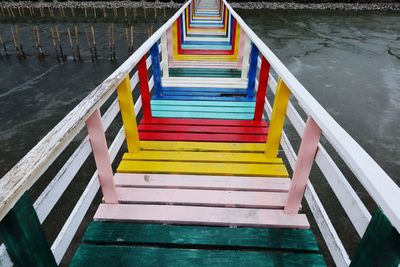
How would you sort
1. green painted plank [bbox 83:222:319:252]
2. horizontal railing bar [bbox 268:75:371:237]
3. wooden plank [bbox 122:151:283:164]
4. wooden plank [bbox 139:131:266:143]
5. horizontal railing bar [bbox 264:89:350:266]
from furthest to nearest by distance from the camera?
1. wooden plank [bbox 139:131:266:143]
2. wooden plank [bbox 122:151:283:164]
3. green painted plank [bbox 83:222:319:252]
4. horizontal railing bar [bbox 264:89:350:266]
5. horizontal railing bar [bbox 268:75:371:237]

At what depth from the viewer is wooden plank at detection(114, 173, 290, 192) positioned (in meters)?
2.92

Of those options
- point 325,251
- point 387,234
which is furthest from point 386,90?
point 387,234

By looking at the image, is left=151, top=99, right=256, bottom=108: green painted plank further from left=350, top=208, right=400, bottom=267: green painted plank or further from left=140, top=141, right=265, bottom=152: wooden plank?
left=350, top=208, right=400, bottom=267: green painted plank

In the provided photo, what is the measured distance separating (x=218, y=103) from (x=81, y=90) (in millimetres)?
9420

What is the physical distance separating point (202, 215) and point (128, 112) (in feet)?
4.36

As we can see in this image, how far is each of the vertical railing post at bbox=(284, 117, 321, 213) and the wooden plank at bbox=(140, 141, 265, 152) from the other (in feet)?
3.77

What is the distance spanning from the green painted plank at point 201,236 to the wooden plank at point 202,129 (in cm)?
177

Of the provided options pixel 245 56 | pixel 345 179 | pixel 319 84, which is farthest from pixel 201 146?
pixel 319 84

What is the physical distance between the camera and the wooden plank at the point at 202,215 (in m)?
2.49

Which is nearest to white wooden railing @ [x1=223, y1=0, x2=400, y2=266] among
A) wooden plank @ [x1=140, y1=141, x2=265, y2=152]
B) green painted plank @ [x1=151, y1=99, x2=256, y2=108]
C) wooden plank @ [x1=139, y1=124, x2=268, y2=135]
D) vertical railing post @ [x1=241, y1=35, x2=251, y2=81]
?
wooden plank @ [x1=140, y1=141, x2=265, y2=152]

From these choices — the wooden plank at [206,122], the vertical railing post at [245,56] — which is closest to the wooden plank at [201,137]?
the wooden plank at [206,122]

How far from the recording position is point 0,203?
996mm

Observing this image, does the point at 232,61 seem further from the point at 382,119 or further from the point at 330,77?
→ the point at 330,77

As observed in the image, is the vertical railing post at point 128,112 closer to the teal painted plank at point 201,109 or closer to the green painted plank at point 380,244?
the teal painted plank at point 201,109
